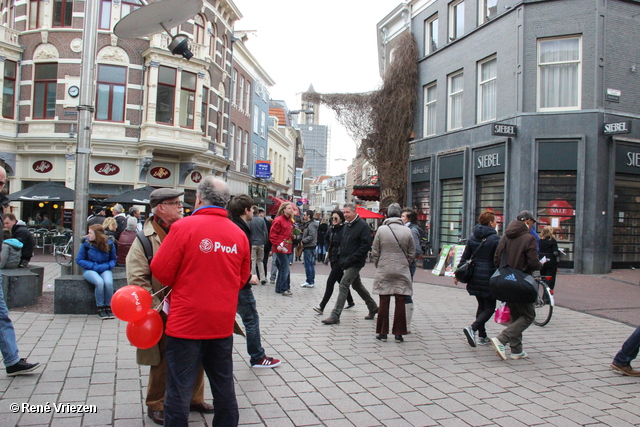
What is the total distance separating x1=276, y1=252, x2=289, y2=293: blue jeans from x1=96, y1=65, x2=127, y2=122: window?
1516cm

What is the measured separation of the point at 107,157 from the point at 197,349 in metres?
21.1

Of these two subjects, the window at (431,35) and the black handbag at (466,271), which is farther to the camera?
the window at (431,35)

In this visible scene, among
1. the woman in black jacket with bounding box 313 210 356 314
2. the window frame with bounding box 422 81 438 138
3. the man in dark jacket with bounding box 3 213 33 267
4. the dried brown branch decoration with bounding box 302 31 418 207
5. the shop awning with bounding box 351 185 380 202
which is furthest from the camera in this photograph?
the shop awning with bounding box 351 185 380 202

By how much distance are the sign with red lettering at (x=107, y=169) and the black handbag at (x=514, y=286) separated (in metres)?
19.8

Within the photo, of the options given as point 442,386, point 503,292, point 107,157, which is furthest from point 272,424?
point 107,157

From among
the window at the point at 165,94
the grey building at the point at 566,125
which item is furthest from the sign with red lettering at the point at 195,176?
the grey building at the point at 566,125

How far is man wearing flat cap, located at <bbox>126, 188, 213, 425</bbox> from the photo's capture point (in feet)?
11.8

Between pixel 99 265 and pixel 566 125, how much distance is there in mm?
13275

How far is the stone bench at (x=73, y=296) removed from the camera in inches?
280

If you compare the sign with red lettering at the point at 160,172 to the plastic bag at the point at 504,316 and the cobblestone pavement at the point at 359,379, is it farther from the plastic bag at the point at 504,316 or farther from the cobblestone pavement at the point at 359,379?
the plastic bag at the point at 504,316

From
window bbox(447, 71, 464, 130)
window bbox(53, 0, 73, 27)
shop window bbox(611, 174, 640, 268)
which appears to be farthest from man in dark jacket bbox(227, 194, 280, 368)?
window bbox(53, 0, 73, 27)

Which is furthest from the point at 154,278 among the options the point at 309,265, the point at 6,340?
the point at 309,265

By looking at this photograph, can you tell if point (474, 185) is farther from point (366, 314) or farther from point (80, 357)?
point (80, 357)

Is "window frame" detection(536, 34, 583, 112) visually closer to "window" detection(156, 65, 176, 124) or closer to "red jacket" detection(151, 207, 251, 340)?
"red jacket" detection(151, 207, 251, 340)
